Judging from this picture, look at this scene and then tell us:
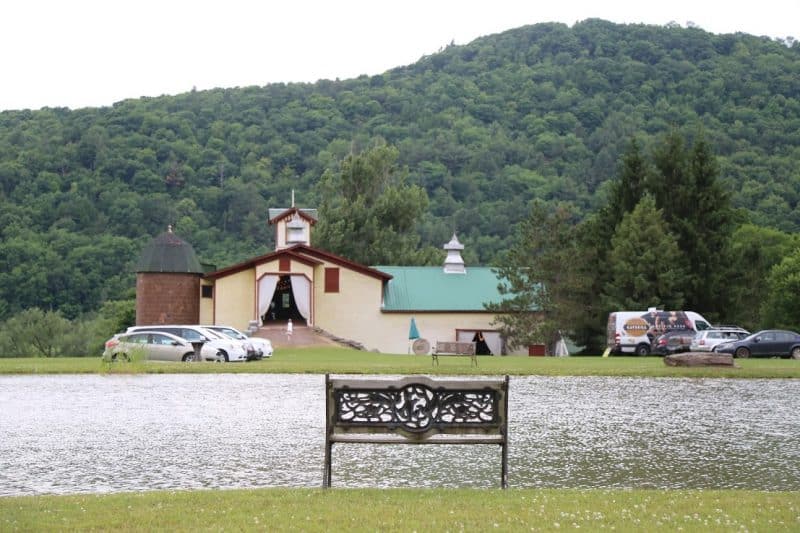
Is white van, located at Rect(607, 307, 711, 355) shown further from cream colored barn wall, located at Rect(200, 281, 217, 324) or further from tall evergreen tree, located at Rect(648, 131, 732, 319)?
cream colored barn wall, located at Rect(200, 281, 217, 324)

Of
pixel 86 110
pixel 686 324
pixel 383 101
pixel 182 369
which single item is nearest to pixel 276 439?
pixel 182 369

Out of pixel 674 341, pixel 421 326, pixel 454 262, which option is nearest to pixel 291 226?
pixel 454 262

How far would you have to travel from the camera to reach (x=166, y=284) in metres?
56.7

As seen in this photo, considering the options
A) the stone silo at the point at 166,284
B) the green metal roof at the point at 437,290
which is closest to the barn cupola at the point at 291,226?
the green metal roof at the point at 437,290

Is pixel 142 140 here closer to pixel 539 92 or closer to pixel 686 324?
pixel 539 92

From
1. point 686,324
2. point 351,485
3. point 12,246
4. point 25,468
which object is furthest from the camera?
point 12,246

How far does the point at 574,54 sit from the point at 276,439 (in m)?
116

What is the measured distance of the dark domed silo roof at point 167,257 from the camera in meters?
56.6

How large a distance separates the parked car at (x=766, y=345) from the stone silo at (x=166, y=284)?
29.0m

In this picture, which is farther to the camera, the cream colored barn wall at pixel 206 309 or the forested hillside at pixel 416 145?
the forested hillside at pixel 416 145

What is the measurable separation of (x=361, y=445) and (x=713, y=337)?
97.7 feet

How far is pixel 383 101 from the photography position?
124m

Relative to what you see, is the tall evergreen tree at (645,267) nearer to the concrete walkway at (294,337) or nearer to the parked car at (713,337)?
the parked car at (713,337)

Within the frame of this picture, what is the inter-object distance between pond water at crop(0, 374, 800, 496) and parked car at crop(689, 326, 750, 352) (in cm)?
1748
